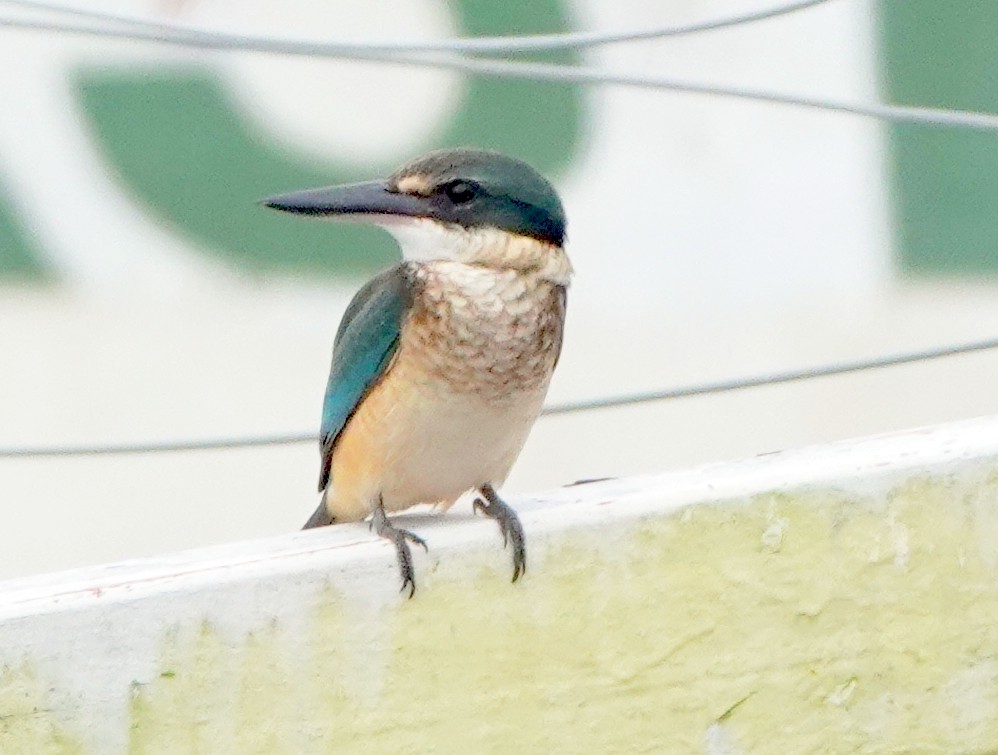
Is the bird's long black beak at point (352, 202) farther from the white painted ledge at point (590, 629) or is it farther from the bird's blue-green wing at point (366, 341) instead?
the white painted ledge at point (590, 629)

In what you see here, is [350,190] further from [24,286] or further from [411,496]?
[24,286]

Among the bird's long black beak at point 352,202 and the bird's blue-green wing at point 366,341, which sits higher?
the bird's long black beak at point 352,202

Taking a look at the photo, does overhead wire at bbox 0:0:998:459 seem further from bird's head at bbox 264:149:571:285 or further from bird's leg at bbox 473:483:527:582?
bird's leg at bbox 473:483:527:582

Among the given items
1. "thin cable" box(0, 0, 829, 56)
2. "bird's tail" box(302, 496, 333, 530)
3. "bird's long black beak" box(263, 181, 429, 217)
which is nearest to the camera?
"bird's long black beak" box(263, 181, 429, 217)

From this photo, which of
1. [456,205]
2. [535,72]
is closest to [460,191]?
[456,205]

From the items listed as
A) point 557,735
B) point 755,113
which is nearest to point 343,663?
point 557,735


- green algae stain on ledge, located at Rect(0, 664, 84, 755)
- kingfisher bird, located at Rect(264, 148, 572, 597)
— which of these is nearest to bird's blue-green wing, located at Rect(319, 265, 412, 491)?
kingfisher bird, located at Rect(264, 148, 572, 597)

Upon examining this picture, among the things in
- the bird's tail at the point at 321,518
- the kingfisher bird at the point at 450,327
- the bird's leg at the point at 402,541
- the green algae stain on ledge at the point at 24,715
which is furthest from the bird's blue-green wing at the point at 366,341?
the green algae stain on ledge at the point at 24,715
